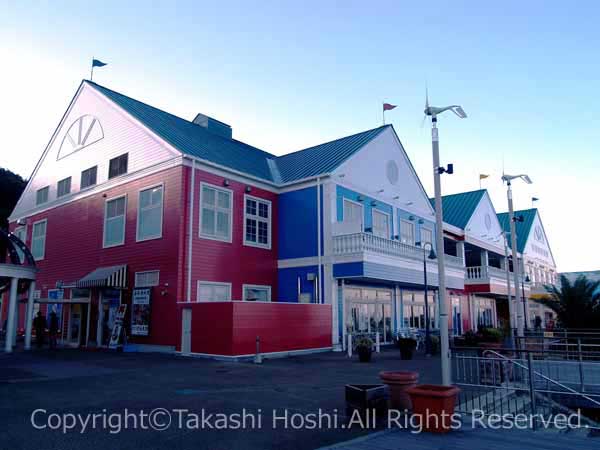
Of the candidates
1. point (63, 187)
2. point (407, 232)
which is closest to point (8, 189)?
point (63, 187)

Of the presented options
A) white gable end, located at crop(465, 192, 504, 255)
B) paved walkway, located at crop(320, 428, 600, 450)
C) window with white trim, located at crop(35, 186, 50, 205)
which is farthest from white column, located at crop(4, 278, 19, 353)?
white gable end, located at crop(465, 192, 504, 255)

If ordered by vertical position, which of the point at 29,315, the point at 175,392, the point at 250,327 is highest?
the point at 29,315

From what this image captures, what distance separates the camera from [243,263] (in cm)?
2192

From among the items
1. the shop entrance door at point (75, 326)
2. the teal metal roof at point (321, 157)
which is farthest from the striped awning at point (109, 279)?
the teal metal roof at point (321, 157)

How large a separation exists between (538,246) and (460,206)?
2028cm

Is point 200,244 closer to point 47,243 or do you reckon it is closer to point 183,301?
point 183,301

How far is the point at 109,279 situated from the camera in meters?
21.2

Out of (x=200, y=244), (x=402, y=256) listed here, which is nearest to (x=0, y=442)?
(x=200, y=244)

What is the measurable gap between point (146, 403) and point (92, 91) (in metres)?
20.8

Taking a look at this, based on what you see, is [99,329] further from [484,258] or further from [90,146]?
[484,258]

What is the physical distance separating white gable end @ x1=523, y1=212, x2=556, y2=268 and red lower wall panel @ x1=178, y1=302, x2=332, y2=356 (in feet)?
122

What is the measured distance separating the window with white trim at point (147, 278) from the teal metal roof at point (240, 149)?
5151mm

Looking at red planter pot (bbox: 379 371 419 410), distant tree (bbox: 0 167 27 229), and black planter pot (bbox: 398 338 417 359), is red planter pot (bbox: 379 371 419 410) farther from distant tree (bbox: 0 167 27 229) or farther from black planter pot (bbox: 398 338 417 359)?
distant tree (bbox: 0 167 27 229)

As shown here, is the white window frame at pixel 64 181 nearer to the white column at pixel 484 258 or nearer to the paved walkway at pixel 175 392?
the paved walkway at pixel 175 392
